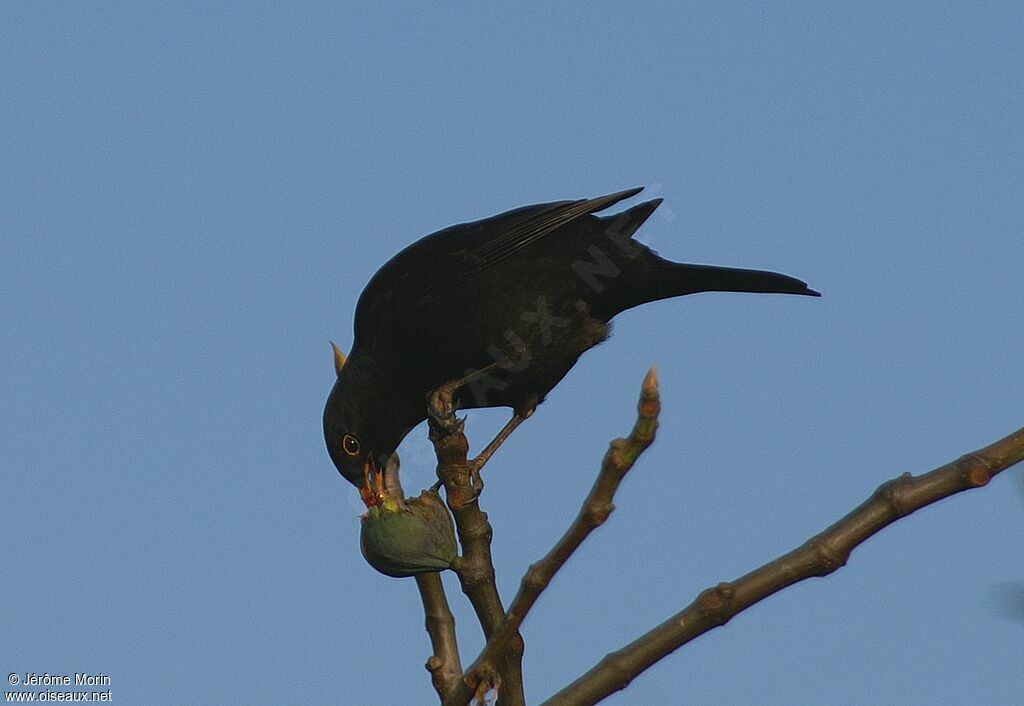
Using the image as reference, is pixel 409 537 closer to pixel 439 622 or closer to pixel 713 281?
pixel 439 622

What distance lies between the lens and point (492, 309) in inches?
240

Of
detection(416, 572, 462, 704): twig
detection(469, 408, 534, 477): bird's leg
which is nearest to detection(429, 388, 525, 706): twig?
detection(416, 572, 462, 704): twig

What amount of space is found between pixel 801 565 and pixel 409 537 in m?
1.32

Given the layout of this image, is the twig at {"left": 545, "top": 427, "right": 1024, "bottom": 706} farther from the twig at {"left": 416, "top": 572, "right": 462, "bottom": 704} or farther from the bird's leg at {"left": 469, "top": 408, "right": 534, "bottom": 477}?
the bird's leg at {"left": 469, "top": 408, "right": 534, "bottom": 477}

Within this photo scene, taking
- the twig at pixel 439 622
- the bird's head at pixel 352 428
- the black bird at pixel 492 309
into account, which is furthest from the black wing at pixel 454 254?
the twig at pixel 439 622

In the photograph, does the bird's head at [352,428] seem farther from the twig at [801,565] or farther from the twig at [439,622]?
the twig at [801,565]

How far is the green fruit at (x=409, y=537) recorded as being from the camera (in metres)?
3.58

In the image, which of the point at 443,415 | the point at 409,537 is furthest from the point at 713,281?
the point at 409,537

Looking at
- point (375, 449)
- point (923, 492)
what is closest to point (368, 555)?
point (923, 492)

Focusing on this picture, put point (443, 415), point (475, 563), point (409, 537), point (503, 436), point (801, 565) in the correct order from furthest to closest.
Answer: point (503, 436) → point (443, 415) → point (409, 537) → point (475, 563) → point (801, 565)

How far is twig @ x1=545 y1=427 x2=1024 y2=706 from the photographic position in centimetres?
251

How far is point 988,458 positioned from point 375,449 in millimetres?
4170

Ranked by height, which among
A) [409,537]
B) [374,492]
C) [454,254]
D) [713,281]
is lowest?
[409,537]

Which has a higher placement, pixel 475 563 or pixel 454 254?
pixel 454 254
